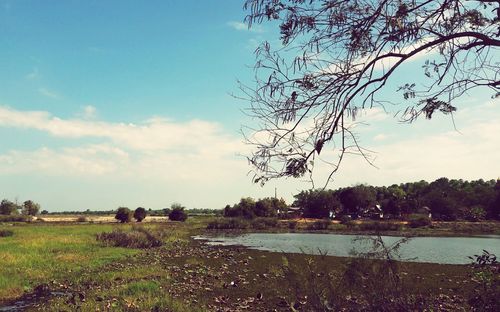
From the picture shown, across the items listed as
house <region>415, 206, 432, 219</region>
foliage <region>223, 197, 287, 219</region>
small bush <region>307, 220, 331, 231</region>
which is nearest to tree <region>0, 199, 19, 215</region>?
foliage <region>223, 197, 287, 219</region>

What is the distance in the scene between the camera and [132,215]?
345 feet

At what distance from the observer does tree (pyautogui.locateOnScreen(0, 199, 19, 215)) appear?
125062mm

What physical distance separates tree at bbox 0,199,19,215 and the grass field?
109 meters

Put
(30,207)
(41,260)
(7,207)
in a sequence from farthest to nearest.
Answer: (30,207) → (7,207) → (41,260)

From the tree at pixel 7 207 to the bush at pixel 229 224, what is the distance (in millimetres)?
75729

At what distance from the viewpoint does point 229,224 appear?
88375 millimetres

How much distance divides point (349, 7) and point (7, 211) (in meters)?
142

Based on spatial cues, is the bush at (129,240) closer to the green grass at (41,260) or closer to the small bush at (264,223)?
the green grass at (41,260)

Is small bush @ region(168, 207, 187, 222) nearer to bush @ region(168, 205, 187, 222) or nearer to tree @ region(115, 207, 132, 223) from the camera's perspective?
bush @ region(168, 205, 187, 222)

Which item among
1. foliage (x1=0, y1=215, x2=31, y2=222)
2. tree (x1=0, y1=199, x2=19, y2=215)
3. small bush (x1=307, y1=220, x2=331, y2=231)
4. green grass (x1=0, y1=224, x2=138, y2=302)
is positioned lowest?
small bush (x1=307, y1=220, x2=331, y2=231)

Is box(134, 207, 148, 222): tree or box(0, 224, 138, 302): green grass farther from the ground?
box(134, 207, 148, 222): tree

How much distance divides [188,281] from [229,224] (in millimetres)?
68696

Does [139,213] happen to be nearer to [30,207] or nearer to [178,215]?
[178,215]

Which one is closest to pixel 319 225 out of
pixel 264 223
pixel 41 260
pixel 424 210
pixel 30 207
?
pixel 264 223
